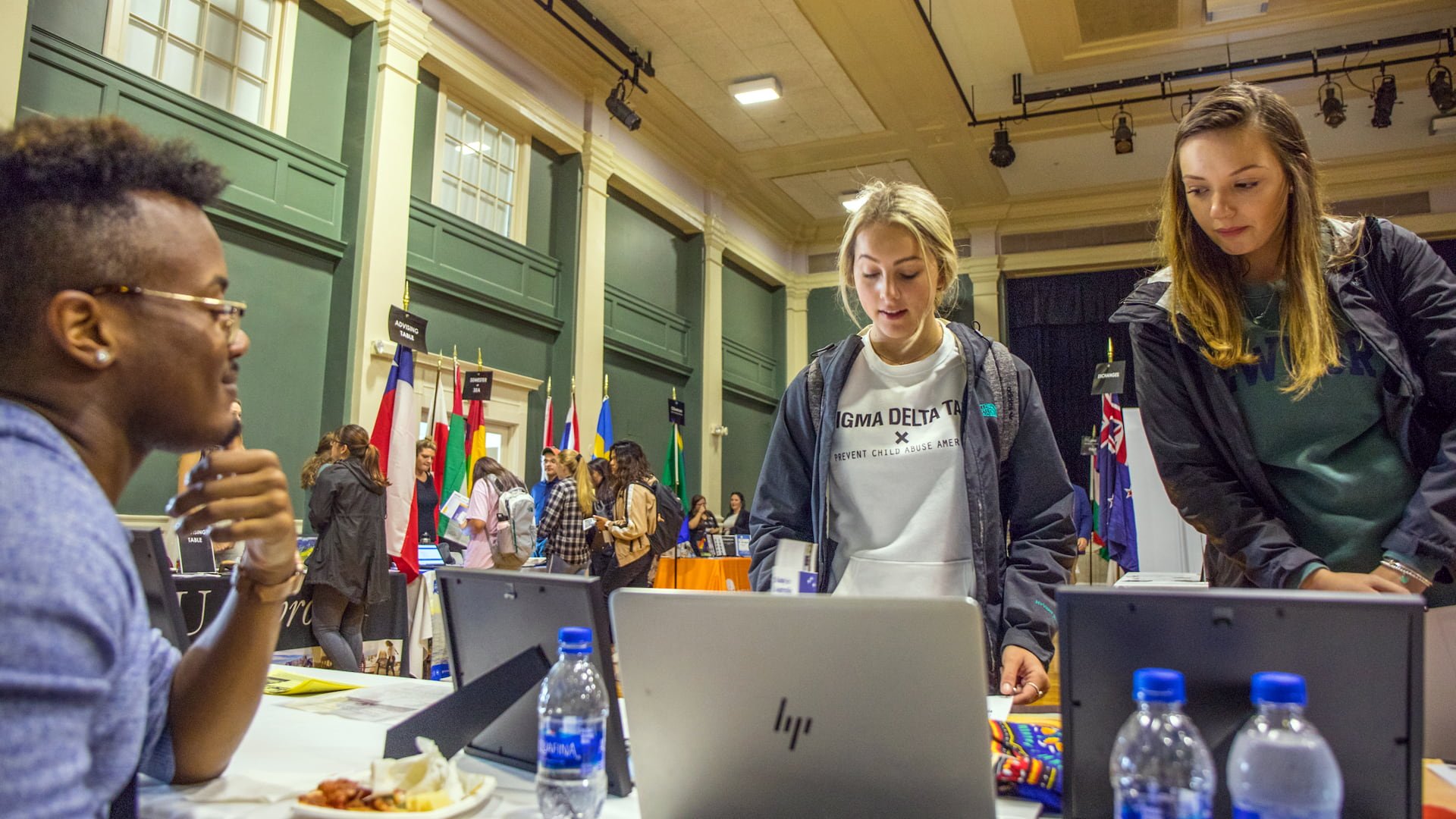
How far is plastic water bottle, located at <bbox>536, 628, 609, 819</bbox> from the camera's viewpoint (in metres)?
1.07

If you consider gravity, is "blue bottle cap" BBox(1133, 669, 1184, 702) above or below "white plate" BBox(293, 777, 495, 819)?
above

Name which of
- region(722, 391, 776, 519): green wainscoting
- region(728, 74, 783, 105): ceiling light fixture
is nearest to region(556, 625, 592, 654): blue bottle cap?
region(728, 74, 783, 105): ceiling light fixture

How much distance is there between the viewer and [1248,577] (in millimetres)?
1500

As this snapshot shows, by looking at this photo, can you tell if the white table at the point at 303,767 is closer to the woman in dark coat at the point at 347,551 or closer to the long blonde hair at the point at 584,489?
the woman in dark coat at the point at 347,551

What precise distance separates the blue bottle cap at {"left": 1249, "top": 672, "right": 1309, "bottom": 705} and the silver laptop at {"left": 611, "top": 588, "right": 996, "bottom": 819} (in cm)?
22

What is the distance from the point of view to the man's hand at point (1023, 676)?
1.55m

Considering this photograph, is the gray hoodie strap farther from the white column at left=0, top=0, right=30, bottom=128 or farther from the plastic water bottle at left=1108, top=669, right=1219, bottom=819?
the white column at left=0, top=0, right=30, bottom=128

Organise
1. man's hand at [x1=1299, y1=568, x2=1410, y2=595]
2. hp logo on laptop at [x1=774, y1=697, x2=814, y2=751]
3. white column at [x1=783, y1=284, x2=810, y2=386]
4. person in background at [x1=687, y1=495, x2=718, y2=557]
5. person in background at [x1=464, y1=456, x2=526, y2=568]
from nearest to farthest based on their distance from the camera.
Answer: hp logo on laptop at [x1=774, y1=697, x2=814, y2=751], man's hand at [x1=1299, y1=568, x2=1410, y2=595], person in background at [x1=464, y1=456, x2=526, y2=568], person in background at [x1=687, y1=495, x2=718, y2=557], white column at [x1=783, y1=284, x2=810, y2=386]

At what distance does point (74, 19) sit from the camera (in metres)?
5.05

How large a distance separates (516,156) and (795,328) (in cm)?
544

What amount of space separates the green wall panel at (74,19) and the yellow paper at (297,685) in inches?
180

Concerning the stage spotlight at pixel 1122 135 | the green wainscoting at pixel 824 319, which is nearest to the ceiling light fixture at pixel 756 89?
the stage spotlight at pixel 1122 135

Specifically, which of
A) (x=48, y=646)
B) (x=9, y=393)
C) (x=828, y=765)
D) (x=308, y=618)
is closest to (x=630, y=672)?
(x=828, y=765)

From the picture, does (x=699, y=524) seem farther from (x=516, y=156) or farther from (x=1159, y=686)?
(x=1159, y=686)
